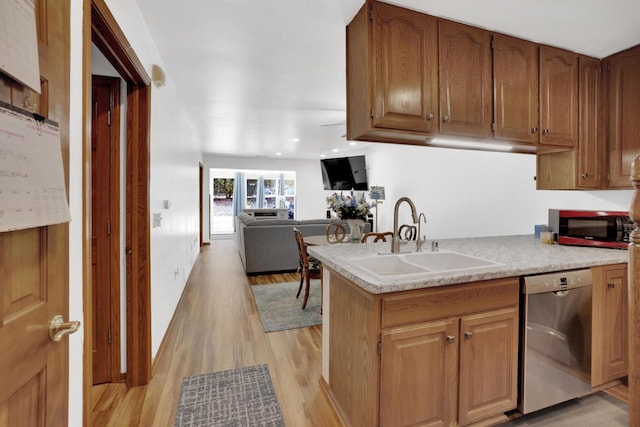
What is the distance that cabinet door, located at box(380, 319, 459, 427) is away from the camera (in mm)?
1344

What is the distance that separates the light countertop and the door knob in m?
1.01

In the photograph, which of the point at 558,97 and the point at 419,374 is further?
the point at 558,97

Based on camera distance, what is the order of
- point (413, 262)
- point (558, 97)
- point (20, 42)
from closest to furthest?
point (20, 42) < point (413, 262) < point (558, 97)

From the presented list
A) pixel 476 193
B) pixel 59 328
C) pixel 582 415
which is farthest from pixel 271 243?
pixel 59 328

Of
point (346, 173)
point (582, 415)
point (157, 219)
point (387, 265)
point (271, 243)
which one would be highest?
point (346, 173)

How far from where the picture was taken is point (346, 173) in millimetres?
7785

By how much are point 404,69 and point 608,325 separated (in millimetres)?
2028

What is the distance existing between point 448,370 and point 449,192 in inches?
136

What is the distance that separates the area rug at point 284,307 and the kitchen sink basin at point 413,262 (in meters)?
1.47

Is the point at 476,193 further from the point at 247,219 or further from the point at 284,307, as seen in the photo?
the point at 247,219

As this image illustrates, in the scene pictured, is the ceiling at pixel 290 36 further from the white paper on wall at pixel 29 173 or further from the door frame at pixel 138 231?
the white paper on wall at pixel 29 173

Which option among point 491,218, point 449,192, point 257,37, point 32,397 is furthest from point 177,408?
point 449,192

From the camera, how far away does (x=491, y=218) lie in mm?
3553

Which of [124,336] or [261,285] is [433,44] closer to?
[124,336]
